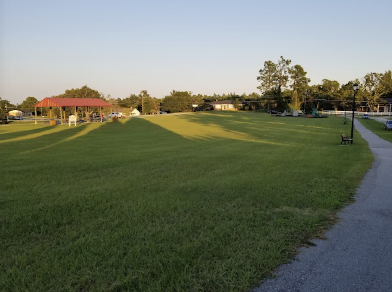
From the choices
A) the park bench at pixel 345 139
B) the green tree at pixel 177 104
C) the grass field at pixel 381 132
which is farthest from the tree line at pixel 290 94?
the park bench at pixel 345 139

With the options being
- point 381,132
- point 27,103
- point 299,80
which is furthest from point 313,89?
point 27,103

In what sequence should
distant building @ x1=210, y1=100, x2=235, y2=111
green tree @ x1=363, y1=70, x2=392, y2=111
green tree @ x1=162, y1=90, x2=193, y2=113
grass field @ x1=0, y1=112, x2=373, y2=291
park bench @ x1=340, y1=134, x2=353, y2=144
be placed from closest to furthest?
grass field @ x1=0, y1=112, x2=373, y2=291 → park bench @ x1=340, y1=134, x2=353, y2=144 → green tree @ x1=363, y1=70, x2=392, y2=111 → green tree @ x1=162, y1=90, x2=193, y2=113 → distant building @ x1=210, y1=100, x2=235, y2=111

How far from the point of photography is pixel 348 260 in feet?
12.9

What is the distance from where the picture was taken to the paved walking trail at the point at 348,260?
3.37m

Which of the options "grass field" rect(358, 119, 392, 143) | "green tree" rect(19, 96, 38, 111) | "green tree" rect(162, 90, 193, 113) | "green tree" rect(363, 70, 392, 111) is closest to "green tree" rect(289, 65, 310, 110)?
"green tree" rect(363, 70, 392, 111)

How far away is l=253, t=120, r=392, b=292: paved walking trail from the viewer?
3.37 meters

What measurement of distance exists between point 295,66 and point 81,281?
355 ft

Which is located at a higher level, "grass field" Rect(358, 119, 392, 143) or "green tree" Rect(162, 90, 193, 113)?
"green tree" Rect(162, 90, 193, 113)

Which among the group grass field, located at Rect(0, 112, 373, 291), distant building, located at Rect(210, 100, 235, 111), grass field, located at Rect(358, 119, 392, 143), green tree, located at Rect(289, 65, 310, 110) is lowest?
grass field, located at Rect(0, 112, 373, 291)

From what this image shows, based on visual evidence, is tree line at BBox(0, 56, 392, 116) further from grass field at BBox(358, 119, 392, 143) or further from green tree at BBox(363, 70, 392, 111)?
grass field at BBox(358, 119, 392, 143)

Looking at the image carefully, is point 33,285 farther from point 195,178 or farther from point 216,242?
point 195,178

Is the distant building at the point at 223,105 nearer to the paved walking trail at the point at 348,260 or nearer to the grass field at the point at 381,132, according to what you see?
the grass field at the point at 381,132

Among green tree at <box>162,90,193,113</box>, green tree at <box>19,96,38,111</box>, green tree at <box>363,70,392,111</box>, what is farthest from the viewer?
green tree at <box>19,96,38,111</box>

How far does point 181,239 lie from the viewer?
4512 millimetres
